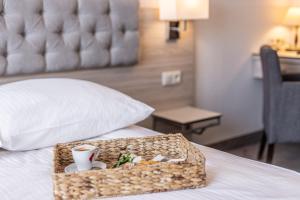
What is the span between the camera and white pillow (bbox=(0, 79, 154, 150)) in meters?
1.49

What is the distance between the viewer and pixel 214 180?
4.01 feet

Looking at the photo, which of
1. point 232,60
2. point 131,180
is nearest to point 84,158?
point 131,180

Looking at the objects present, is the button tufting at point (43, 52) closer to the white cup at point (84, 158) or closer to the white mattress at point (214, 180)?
the white mattress at point (214, 180)

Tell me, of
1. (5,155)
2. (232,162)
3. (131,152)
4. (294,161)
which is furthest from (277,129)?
(5,155)

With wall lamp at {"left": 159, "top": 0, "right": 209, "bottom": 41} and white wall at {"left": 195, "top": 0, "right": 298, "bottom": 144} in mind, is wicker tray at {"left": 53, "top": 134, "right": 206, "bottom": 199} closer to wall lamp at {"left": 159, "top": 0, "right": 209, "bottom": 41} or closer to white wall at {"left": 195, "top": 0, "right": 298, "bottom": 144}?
wall lamp at {"left": 159, "top": 0, "right": 209, "bottom": 41}

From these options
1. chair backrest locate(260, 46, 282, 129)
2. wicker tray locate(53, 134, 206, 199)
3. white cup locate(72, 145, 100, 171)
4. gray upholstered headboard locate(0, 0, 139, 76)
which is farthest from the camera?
chair backrest locate(260, 46, 282, 129)

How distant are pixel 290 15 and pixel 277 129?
4.21ft

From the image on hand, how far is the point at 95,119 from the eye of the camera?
1.64 m

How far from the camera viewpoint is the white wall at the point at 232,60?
2.88 meters

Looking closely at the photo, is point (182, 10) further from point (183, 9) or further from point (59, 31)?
point (59, 31)

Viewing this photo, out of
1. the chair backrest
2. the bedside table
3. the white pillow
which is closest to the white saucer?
the white pillow

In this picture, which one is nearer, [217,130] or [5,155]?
[5,155]

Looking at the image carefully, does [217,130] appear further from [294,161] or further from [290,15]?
[290,15]

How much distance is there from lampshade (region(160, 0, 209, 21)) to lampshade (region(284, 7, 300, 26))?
49.3 inches
